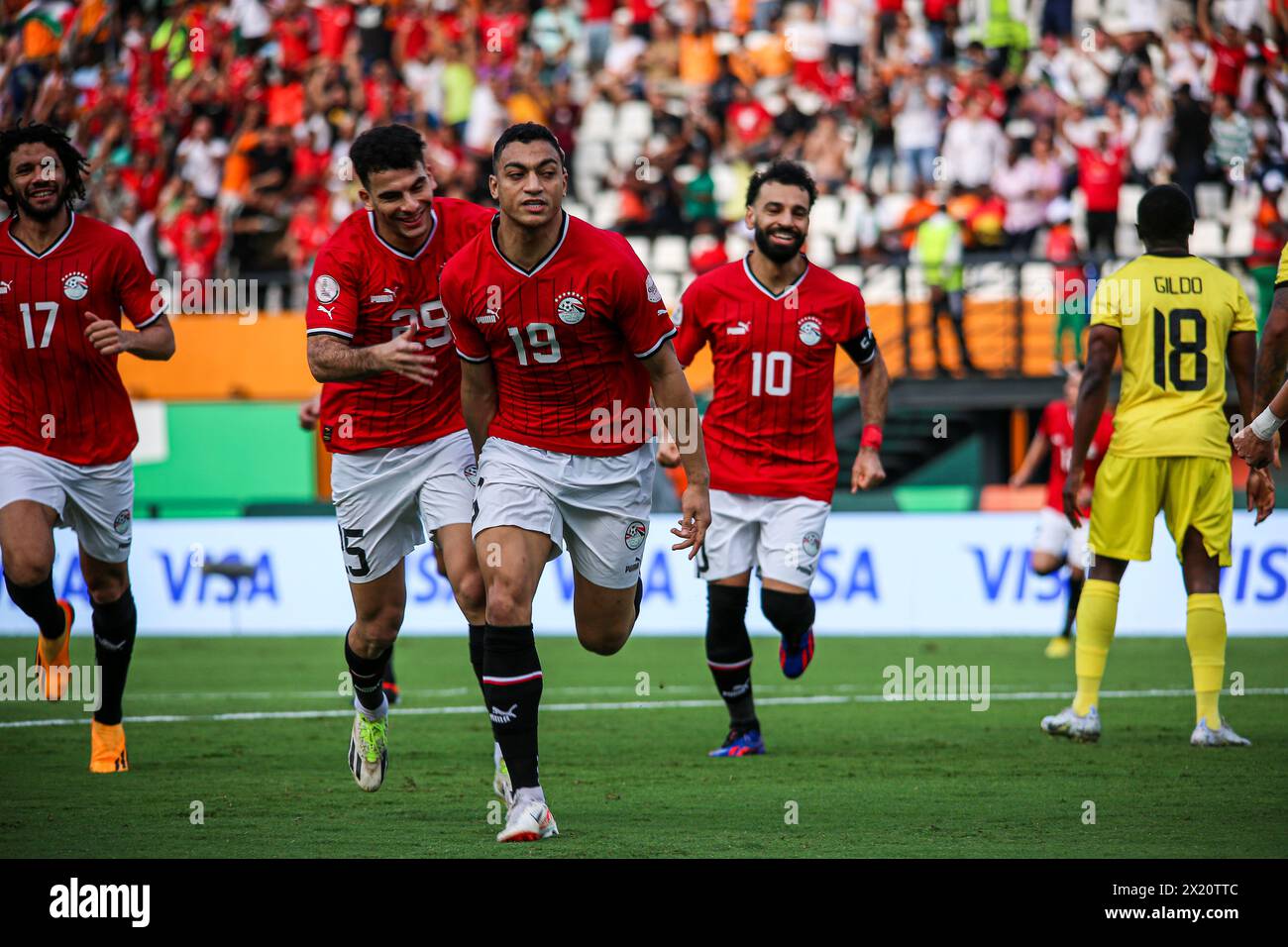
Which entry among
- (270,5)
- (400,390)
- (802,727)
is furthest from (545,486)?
(270,5)

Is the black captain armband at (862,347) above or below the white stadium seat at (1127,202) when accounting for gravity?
below

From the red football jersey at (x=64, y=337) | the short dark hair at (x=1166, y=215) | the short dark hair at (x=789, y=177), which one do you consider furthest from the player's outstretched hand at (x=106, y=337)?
the short dark hair at (x=1166, y=215)

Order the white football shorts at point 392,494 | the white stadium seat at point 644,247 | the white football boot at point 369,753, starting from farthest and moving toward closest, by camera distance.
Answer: the white stadium seat at point 644,247 < the white football shorts at point 392,494 < the white football boot at point 369,753

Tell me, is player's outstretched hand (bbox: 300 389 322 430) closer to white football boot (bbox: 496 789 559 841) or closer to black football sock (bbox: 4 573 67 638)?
black football sock (bbox: 4 573 67 638)

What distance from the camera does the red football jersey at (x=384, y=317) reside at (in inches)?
290

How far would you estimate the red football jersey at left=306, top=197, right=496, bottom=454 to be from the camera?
24.2 feet

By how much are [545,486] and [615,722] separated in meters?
3.85

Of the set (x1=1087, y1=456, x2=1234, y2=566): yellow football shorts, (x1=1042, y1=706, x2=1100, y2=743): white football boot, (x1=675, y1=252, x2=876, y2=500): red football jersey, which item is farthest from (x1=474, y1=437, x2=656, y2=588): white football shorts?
(x1=1042, y1=706, x2=1100, y2=743): white football boot

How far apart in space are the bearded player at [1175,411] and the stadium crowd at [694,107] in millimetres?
9627

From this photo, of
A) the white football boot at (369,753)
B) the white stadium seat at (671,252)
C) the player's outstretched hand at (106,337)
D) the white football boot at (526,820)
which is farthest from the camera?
the white stadium seat at (671,252)

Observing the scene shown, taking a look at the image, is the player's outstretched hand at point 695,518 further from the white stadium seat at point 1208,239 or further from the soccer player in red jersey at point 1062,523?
the white stadium seat at point 1208,239

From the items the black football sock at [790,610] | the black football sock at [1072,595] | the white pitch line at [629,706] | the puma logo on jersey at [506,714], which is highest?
the black football sock at [790,610]

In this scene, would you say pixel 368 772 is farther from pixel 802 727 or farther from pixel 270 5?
pixel 270 5
